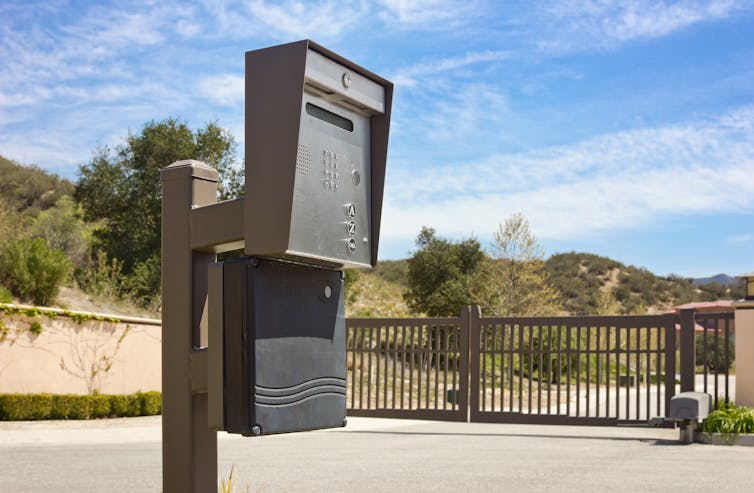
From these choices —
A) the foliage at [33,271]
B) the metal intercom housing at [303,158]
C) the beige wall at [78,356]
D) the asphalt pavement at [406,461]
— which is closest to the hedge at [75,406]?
the beige wall at [78,356]

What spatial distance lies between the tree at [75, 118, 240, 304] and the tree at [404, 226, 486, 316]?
29.6 ft

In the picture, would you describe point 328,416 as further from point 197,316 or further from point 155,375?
point 155,375

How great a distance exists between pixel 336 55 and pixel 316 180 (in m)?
0.39

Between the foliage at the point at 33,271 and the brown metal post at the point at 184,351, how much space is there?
1574cm

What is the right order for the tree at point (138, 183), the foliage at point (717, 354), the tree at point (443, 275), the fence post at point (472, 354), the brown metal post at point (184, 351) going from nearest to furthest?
1. the brown metal post at point (184, 351)
2. the foliage at point (717, 354)
3. the fence post at point (472, 354)
4. the tree at point (138, 183)
5. the tree at point (443, 275)

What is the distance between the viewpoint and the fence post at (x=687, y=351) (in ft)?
36.5

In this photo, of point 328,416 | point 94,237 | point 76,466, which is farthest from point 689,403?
point 94,237

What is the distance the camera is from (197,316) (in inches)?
103

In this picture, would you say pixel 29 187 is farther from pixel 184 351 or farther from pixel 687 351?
pixel 184 351

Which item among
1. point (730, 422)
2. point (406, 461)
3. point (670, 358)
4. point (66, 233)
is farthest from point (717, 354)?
point (66, 233)

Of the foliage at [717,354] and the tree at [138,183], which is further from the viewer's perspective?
the tree at [138,183]

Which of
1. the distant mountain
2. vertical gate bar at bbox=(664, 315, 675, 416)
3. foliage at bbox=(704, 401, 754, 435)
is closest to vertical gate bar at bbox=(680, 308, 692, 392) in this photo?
vertical gate bar at bbox=(664, 315, 675, 416)

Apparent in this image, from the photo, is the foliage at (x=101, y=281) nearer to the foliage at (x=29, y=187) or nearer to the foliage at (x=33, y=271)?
the foliage at (x=33, y=271)

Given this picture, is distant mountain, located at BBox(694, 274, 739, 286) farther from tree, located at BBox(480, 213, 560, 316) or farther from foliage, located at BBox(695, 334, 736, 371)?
tree, located at BBox(480, 213, 560, 316)
